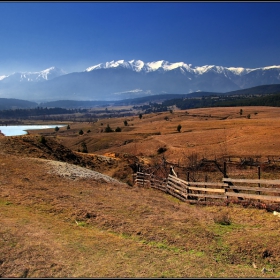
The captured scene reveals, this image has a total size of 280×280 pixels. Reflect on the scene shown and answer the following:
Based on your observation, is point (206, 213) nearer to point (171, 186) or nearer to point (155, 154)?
point (171, 186)

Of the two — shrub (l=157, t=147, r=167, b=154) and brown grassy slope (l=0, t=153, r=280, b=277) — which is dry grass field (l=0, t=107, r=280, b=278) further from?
shrub (l=157, t=147, r=167, b=154)

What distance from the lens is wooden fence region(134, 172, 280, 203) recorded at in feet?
40.1

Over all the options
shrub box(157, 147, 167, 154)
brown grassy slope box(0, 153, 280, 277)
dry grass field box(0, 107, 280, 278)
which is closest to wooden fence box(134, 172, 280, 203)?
dry grass field box(0, 107, 280, 278)

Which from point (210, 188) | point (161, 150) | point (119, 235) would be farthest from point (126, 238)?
point (161, 150)

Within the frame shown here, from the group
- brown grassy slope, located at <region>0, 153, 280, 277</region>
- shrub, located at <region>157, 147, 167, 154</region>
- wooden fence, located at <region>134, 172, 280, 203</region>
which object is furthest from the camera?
shrub, located at <region>157, 147, 167, 154</region>

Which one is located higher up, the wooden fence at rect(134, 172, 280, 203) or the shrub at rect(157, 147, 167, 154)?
the wooden fence at rect(134, 172, 280, 203)

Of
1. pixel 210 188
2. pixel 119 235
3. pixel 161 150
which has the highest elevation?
pixel 119 235

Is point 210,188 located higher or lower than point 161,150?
higher

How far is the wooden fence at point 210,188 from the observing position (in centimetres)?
1224

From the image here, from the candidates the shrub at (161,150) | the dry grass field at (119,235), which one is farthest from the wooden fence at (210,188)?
the shrub at (161,150)

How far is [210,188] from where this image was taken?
15883 mm

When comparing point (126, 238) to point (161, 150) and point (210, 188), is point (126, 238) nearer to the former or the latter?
point (210, 188)

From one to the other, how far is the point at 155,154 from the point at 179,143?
9.58m

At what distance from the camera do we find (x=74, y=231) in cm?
979
